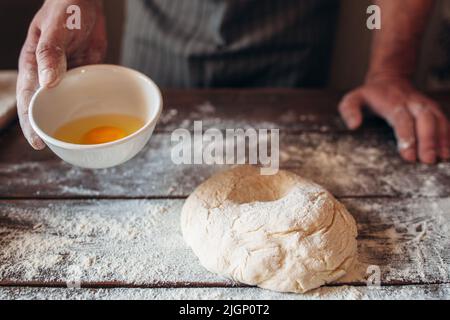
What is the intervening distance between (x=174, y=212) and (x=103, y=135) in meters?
0.27

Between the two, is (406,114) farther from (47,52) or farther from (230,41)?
(47,52)

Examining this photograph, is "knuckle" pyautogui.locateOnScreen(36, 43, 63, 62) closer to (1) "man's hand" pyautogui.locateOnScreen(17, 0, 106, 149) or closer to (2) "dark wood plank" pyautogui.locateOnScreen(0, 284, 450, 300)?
(1) "man's hand" pyautogui.locateOnScreen(17, 0, 106, 149)

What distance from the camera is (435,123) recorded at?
4.78ft

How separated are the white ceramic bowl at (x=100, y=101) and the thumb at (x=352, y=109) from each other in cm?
68

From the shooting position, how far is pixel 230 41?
1.63m

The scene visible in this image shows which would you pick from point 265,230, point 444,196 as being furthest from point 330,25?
point 265,230

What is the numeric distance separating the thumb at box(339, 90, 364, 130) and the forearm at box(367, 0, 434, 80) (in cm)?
13

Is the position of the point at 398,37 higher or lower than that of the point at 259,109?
higher

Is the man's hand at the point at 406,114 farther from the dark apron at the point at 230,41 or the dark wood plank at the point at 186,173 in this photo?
the dark apron at the point at 230,41

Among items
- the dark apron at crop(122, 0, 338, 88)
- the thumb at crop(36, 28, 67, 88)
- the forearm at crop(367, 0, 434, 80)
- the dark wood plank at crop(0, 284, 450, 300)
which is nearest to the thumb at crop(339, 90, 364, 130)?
the forearm at crop(367, 0, 434, 80)

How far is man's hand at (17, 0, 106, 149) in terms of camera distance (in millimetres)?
1092

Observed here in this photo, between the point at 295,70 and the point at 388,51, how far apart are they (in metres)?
0.34

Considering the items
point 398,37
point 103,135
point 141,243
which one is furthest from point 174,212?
point 398,37

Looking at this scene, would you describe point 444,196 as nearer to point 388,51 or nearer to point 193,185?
point 388,51
